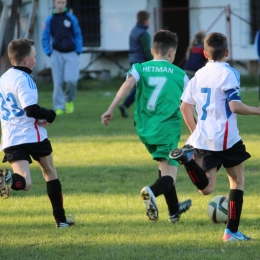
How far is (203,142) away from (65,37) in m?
8.93

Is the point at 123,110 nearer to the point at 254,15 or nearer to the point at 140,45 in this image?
the point at 140,45

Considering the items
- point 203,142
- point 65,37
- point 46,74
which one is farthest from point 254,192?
point 46,74

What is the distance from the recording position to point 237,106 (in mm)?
5141

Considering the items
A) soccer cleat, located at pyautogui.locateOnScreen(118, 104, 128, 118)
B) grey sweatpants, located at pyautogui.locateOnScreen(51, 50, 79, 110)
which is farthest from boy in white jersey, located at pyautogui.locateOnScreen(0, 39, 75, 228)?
soccer cleat, located at pyautogui.locateOnScreen(118, 104, 128, 118)

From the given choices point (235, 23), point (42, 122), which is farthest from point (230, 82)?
point (235, 23)

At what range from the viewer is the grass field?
5234 mm

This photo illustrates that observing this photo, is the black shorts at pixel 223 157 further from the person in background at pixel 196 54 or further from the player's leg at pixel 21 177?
the person in background at pixel 196 54

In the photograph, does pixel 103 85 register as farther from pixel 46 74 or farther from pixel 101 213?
pixel 101 213

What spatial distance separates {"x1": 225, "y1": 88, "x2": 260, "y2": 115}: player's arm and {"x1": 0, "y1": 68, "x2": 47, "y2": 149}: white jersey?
1515 millimetres

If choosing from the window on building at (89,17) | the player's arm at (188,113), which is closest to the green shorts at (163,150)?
the player's arm at (188,113)

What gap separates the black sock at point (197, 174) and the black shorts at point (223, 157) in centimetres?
6

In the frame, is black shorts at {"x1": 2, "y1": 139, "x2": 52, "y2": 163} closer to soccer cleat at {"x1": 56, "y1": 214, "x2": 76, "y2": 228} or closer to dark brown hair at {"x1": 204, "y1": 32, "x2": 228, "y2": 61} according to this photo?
soccer cleat at {"x1": 56, "y1": 214, "x2": 76, "y2": 228}

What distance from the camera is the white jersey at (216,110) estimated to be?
5297 millimetres

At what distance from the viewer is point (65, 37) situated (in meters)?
13.9
